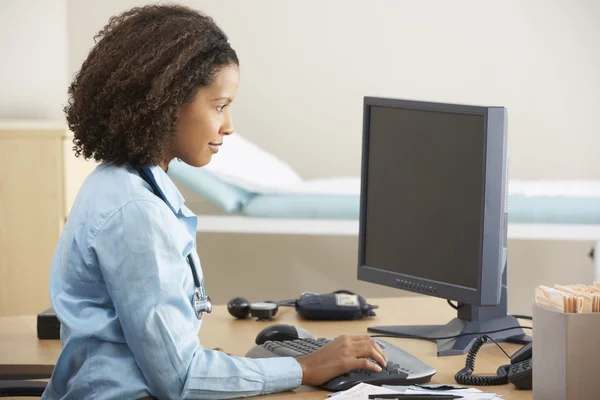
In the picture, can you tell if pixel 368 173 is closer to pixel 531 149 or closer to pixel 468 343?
pixel 468 343

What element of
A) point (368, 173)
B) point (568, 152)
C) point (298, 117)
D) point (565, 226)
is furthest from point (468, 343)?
point (568, 152)

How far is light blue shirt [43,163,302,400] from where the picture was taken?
48.3 inches

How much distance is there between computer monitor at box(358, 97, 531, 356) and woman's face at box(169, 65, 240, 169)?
1.53 ft

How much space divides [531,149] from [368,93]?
93 cm

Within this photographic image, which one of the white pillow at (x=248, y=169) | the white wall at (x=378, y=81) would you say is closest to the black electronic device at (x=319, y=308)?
the white pillow at (x=248, y=169)

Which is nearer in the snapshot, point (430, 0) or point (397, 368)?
point (397, 368)

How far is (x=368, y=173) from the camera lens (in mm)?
1882

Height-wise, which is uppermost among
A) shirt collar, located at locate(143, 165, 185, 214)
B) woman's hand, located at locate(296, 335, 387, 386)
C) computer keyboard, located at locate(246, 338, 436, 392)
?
shirt collar, located at locate(143, 165, 185, 214)

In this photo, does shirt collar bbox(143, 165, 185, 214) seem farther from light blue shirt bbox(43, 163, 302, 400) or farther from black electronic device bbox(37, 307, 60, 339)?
black electronic device bbox(37, 307, 60, 339)

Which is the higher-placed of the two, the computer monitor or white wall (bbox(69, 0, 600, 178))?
white wall (bbox(69, 0, 600, 178))

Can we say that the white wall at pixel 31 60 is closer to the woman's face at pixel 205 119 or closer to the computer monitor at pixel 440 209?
the computer monitor at pixel 440 209

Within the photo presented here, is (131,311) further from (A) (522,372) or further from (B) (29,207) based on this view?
(B) (29,207)

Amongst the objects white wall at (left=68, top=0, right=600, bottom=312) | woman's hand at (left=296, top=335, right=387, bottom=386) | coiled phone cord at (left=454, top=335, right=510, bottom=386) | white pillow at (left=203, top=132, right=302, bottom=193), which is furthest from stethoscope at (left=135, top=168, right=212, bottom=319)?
white wall at (left=68, top=0, right=600, bottom=312)

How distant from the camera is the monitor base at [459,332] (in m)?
1.69
